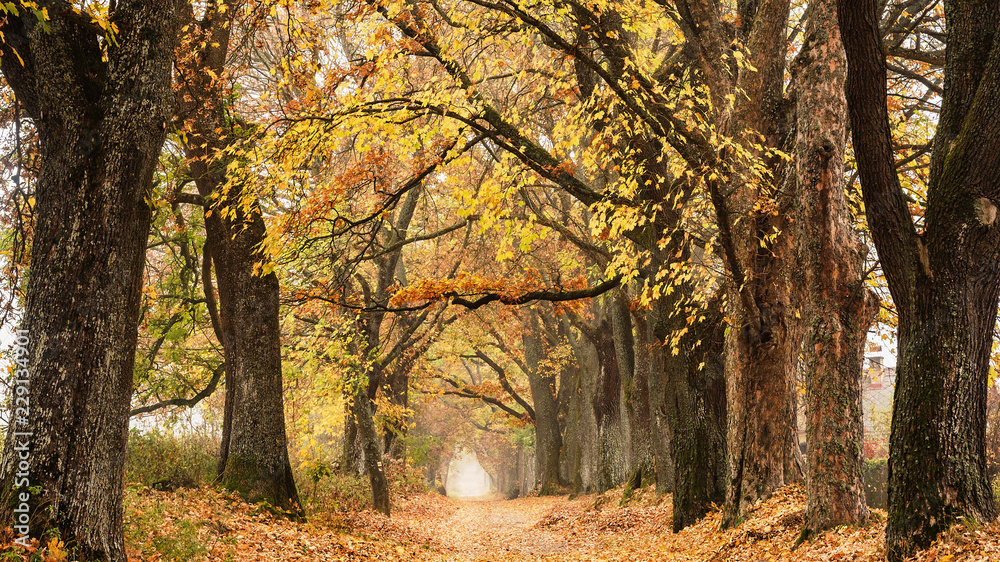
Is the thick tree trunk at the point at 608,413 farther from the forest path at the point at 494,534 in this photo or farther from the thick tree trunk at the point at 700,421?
the thick tree trunk at the point at 700,421

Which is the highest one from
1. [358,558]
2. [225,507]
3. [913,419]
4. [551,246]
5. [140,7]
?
[551,246]

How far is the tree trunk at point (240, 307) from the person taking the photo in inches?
357

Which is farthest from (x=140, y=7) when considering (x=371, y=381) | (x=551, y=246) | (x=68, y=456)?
(x=551, y=246)

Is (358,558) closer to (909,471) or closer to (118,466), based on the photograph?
(118,466)

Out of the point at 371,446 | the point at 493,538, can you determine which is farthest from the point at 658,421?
the point at 371,446

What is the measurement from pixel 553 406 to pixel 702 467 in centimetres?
1713

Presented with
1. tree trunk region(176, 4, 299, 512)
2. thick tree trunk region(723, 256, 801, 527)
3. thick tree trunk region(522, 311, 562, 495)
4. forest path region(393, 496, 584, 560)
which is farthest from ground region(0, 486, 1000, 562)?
thick tree trunk region(522, 311, 562, 495)

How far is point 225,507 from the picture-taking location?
8305 mm

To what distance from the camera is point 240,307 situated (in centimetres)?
966

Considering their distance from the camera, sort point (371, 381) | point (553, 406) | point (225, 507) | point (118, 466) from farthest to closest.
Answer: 1. point (553, 406)
2. point (371, 381)
3. point (225, 507)
4. point (118, 466)

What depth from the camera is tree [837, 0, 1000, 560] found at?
4.70m

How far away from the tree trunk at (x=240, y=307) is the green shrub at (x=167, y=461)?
2.19 feet

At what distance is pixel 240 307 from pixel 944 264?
28.5 ft

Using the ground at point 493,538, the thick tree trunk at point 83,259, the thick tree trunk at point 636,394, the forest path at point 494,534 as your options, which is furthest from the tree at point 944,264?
the thick tree trunk at point 636,394
